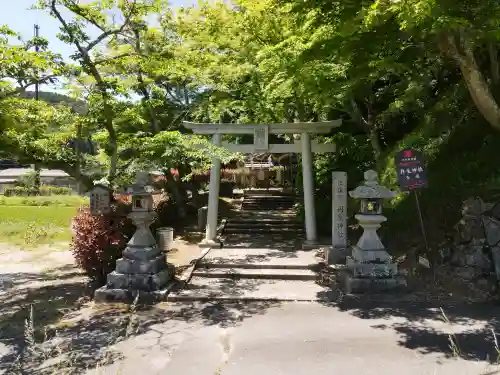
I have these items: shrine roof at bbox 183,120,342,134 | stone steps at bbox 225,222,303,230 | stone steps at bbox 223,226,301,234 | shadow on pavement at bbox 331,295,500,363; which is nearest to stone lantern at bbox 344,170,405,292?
shadow on pavement at bbox 331,295,500,363

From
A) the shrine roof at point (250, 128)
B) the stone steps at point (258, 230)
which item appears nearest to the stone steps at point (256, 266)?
the shrine roof at point (250, 128)

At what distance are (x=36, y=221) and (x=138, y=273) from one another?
11833mm

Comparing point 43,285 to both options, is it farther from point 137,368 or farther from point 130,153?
point 137,368

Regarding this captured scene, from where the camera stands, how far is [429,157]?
9797 millimetres

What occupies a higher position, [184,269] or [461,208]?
[461,208]

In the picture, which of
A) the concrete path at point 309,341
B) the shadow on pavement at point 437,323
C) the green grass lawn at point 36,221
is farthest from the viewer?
the green grass lawn at point 36,221

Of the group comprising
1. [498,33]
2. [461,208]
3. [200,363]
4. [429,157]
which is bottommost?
[200,363]

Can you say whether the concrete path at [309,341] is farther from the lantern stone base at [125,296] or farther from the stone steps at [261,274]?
the stone steps at [261,274]

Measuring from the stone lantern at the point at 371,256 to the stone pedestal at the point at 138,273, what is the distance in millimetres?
3795

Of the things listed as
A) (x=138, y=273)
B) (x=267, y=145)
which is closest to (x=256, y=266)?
(x=138, y=273)

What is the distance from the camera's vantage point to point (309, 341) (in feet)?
20.2

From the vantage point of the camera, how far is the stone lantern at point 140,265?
→ 322 inches

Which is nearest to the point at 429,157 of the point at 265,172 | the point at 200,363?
the point at 200,363

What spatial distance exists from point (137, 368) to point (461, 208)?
24.6 feet
